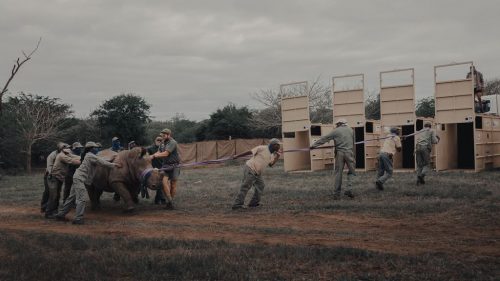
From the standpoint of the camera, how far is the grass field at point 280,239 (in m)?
6.54

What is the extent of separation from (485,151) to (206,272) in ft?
58.0

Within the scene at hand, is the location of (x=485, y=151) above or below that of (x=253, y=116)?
below

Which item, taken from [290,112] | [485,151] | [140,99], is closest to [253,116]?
[140,99]

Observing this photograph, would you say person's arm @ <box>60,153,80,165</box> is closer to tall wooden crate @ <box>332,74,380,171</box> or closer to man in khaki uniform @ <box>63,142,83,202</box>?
man in khaki uniform @ <box>63,142,83,202</box>

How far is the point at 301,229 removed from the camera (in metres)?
9.76

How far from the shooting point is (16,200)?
1769 cm

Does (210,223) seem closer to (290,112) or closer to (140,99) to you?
(290,112)

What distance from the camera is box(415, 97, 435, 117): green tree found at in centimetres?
5059

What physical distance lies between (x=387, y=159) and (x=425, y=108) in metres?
39.7

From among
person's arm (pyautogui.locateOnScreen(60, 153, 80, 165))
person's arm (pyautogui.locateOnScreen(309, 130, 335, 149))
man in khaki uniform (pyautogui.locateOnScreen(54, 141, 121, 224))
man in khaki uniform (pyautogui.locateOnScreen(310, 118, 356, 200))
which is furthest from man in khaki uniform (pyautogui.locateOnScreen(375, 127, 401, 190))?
person's arm (pyautogui.locateOnScreen(60, 153, 80, 165))

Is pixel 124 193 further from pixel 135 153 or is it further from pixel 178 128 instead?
pixel 178 128

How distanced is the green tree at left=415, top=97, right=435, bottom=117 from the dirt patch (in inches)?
1671

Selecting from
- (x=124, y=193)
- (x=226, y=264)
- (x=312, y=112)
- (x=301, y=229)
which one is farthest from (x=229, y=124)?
(x=226, y=264)

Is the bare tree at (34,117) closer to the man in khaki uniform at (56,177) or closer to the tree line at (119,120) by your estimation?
the tree line at (119,120)
